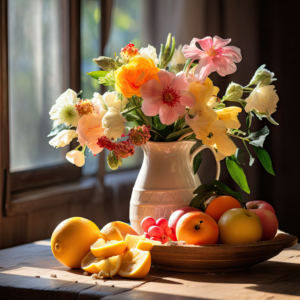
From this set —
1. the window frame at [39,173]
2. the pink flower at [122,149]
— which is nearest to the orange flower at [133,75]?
the pink flower at [122,149]

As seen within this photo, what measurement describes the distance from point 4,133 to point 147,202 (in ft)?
2.13

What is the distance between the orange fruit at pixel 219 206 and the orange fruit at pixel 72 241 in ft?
0.82

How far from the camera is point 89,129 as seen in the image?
97 cm

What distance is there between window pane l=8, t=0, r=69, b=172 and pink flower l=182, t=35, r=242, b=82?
0.86 meters

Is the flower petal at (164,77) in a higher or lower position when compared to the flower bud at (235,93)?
higher

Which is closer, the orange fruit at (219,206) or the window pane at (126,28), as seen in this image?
the orange fruit at (219,206)

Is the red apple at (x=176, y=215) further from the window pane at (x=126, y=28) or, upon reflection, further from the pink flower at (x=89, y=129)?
the window pane at (x=126, y=28)

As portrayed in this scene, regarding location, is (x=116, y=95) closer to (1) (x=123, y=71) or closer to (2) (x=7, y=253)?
(1) (x=123, y=71)

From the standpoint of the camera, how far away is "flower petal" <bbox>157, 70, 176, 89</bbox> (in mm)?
910

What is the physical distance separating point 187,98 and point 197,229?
0.86 ft

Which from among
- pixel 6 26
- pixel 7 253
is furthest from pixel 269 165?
pixel 6 26

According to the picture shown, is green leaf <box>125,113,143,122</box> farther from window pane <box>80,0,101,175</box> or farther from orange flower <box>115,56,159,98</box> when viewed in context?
window pane <box>80,0,101,175</box>

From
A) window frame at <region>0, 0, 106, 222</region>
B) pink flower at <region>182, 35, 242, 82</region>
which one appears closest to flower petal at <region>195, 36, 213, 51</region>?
pink flower at <region>182, 35, 242, 82</region>

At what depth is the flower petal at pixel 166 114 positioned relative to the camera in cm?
91
